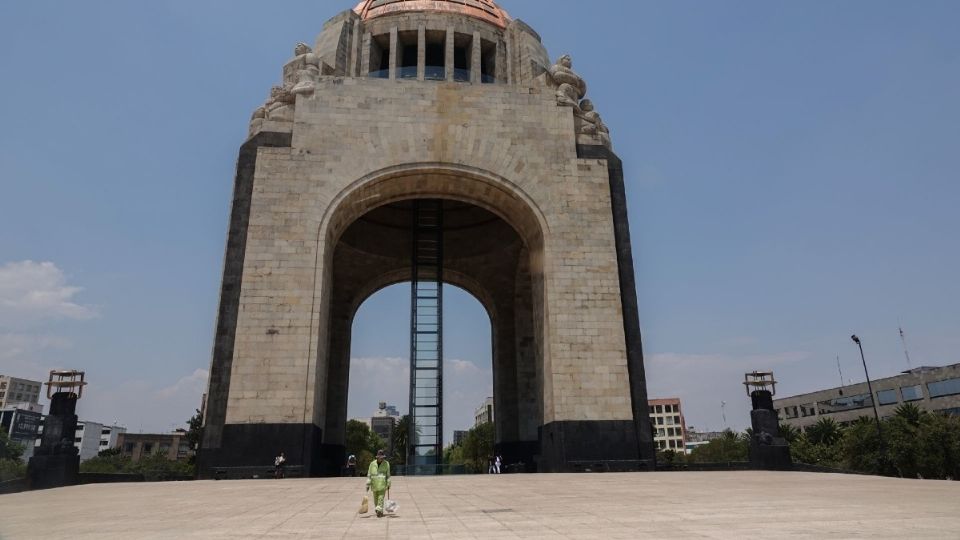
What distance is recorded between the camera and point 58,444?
15031mm

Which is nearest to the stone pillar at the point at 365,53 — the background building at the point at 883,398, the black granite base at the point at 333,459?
the black granite base at the point at 333,459

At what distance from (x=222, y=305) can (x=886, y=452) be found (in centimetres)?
3894

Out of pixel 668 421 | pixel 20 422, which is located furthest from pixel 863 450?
pixel 20 422

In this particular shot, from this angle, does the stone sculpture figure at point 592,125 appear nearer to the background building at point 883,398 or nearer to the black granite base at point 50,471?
the black granite base at point 50,471

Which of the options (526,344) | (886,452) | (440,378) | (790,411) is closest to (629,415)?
(440,378)

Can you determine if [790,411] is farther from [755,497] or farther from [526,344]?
[755,497]

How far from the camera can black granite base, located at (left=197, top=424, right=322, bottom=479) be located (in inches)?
595

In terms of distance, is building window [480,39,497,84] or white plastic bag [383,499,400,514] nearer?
white plastic bag [383,499,400,514]

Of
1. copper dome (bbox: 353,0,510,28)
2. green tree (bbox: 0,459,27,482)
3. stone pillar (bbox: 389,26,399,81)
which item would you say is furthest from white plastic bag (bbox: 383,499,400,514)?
copper dome (bbox: 353,0,510,28)

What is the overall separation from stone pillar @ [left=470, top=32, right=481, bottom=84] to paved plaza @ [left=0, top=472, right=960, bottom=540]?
17.3m

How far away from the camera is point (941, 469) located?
33625 mm

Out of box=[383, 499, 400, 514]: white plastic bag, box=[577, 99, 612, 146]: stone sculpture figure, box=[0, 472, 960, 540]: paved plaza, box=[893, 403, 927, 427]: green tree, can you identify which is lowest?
box=[0, 472, 960, 540]: paved plaza

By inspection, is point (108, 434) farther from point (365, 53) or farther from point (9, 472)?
point (365, 53)

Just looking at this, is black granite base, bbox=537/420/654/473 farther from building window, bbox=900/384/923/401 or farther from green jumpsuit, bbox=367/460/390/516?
building window, bbox=900/384/923/401
